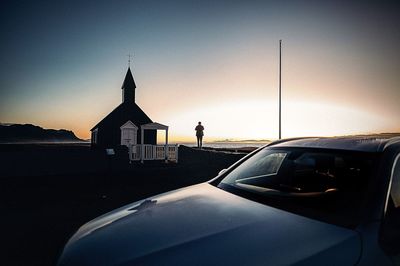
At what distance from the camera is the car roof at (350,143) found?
208 centimetres

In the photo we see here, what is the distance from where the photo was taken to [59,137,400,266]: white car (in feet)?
4.53

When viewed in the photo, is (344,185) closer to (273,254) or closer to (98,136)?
(273,254)

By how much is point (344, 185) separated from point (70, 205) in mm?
5797

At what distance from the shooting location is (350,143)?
2328 mm

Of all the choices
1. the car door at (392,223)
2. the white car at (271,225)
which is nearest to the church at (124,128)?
the white car at (271,225)

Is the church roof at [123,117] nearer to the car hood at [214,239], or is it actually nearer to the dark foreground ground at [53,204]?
the dark foreground ground at [53,204]

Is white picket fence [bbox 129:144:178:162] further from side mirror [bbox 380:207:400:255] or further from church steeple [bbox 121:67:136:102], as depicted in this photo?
side mirror [bbox 380:207:400:255]

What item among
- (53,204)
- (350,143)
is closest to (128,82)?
(53,204)

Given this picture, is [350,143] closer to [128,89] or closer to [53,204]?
[53,204]

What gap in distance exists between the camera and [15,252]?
11.5ft

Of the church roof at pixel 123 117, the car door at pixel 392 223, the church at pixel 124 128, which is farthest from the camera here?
the church roof at pixel 123 117

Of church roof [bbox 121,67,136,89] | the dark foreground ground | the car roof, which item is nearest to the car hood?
the dark foreground ground

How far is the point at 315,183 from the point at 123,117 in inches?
992

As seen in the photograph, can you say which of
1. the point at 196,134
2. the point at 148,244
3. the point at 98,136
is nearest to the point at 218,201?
the point at 148,244
